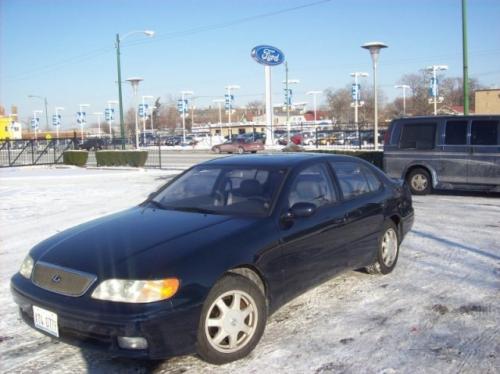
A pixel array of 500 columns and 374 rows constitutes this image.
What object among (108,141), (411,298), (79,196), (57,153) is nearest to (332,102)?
(108,141)

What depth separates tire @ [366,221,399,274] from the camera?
5867mm

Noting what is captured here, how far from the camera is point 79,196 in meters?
14.1

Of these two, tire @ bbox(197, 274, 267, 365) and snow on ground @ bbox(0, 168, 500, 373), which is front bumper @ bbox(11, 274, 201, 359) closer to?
tire @ bbox(197, 274, 267, 365)

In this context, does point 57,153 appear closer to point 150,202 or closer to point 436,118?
point 436,118

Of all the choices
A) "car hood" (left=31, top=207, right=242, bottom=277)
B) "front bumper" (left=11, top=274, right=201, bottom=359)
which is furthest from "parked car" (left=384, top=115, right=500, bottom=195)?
"front bumper" (left=11, top=274, right=201, bottom=359)

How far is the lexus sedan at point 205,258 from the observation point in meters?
3.47

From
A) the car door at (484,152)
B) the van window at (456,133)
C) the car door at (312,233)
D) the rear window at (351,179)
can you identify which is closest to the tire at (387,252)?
the rear window at (351,179)

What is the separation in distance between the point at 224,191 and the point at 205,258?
125 cm

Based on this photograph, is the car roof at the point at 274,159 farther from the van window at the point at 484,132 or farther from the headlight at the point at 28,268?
the van window at the point at 484,132

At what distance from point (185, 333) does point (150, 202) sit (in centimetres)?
199

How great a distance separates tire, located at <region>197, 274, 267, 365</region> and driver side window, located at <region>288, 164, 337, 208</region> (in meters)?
0.96

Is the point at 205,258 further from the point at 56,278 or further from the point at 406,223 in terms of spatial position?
the point at 406,223

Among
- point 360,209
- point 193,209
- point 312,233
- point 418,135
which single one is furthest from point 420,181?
point 193,209

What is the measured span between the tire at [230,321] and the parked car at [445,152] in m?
8.82
